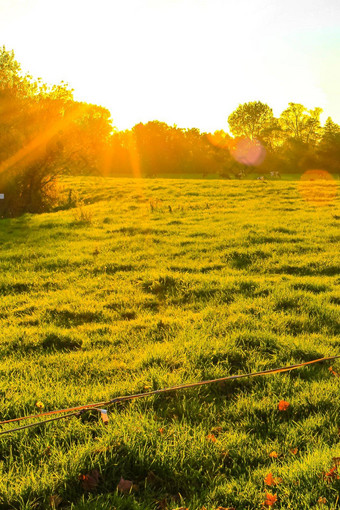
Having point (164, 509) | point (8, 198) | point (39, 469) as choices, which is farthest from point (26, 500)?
point (8, 198)

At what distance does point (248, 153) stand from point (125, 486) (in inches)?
2705

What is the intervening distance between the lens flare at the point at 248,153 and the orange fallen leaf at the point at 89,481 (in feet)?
207

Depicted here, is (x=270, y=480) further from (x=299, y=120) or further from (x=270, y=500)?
(x=299, y=120)

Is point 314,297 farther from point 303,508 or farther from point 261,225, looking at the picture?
point 261,225

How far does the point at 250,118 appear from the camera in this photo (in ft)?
338

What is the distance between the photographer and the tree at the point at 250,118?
101688 mm

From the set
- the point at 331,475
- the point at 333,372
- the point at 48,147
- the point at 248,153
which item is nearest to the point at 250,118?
the point at 248,153

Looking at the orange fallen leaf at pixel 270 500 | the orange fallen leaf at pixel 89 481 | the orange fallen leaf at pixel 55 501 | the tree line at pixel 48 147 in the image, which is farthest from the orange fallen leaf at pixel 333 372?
the tree line at pixel 48 147

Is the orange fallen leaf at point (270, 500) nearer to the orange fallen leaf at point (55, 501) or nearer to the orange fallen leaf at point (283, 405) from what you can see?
the orange fallen leaf at point (283, 405)

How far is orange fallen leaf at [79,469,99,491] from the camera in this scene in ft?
9.84

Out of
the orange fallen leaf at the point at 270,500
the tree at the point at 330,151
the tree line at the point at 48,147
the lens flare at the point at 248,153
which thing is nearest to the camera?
the orange fallen leaf at the point at 270,500

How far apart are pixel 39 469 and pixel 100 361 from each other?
209 cm

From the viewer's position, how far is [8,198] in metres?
22.4

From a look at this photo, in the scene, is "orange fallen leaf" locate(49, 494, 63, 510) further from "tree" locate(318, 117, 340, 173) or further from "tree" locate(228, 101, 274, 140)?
"tree" locate(228, 101, 274, 140)
